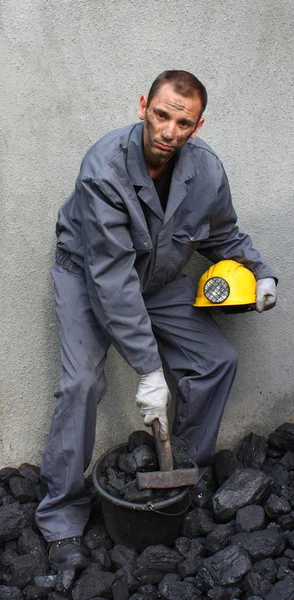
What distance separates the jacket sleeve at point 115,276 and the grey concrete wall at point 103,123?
0.45 m

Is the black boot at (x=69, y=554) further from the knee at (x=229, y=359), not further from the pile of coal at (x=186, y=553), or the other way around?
the knee at (x=229, y=359)

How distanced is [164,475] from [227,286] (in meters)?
0.83

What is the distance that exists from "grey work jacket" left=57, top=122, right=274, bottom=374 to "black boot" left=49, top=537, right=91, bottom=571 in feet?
2.49

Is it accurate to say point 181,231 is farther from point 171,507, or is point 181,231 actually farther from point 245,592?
point 245,592

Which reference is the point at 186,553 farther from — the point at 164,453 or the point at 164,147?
the point at 164,147

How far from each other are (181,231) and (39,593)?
1.51 meters

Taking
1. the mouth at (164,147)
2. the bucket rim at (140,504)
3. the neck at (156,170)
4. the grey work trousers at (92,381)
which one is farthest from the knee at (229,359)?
the mouth at (164,147)

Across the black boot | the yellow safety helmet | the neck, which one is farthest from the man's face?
the black boot

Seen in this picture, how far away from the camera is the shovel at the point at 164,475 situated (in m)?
2.77

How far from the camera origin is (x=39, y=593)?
2721mm

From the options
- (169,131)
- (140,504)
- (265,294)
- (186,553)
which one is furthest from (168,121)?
(186,553)

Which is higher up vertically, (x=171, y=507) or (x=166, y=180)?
(x=166, y=180)

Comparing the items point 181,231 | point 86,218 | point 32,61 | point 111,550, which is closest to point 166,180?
point 181,231

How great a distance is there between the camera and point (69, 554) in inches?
113
